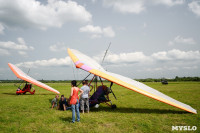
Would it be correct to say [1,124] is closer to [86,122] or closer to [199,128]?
[86,122]

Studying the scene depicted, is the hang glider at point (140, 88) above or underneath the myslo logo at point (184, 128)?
above

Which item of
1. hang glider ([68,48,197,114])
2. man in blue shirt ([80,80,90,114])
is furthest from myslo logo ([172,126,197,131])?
man in blue shirt ([80,80,90,114])

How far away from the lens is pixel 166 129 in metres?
4.97

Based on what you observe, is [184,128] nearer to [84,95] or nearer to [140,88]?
[140,88]

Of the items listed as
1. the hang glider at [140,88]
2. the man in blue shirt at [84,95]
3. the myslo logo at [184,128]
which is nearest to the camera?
the myslo logo at [184,128]

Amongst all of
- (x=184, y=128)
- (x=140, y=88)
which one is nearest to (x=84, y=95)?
(x=140, y=88)

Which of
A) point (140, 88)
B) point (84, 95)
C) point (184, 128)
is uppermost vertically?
point (140, 88)

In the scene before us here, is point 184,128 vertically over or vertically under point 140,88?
under

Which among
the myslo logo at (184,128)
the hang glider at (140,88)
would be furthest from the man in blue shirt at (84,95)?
the myslo logo at (184,128)

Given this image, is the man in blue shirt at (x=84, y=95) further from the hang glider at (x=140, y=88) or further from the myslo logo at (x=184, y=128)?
the myslo logo at (x=184, y=128)

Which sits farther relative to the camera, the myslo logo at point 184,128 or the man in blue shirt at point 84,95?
the man in blue shirt at point 84,95

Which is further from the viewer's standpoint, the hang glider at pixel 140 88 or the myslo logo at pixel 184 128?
the hang glider at pixel 140 88

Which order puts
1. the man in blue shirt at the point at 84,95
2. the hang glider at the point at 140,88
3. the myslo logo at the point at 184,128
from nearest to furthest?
the myslo logo at the point at 184,128
the hang glider at the point at 140,88
the man in blue shirt at the point at 84,95

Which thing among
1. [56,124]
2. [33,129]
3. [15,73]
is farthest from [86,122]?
[15,73]
